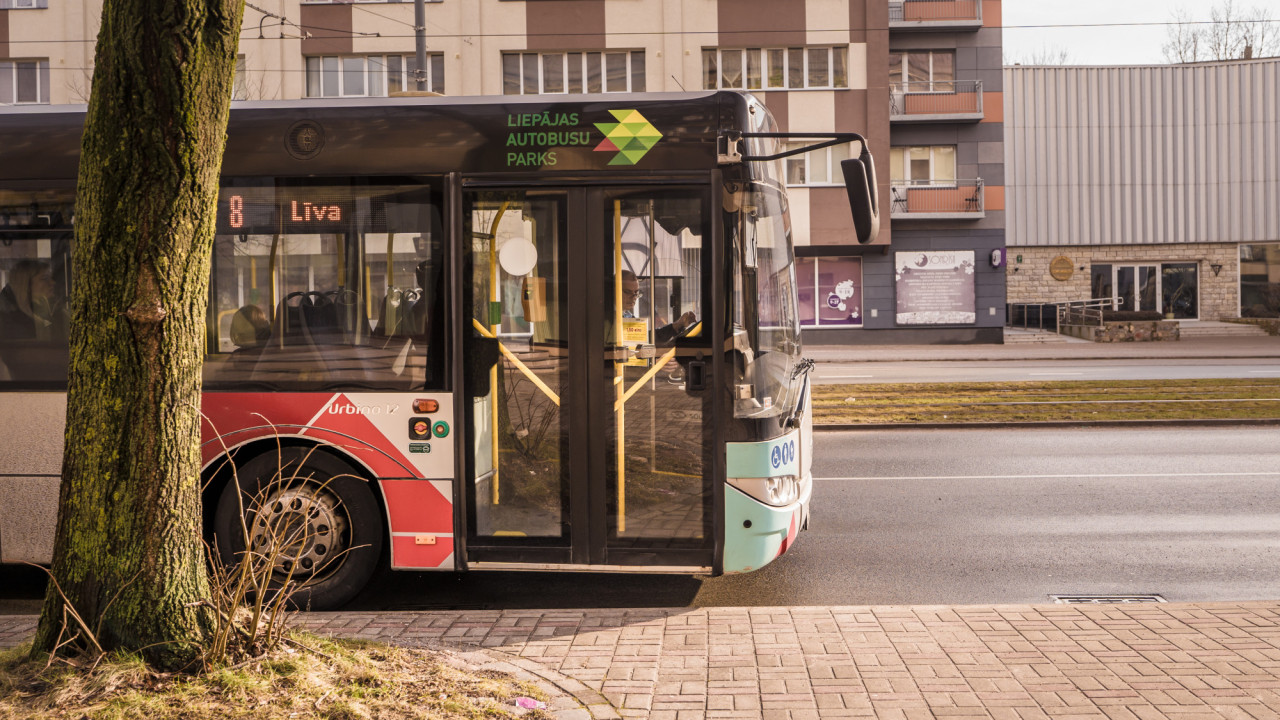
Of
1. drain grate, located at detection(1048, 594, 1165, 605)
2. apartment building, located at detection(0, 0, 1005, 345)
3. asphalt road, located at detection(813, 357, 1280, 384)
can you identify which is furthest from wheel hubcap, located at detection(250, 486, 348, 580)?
apartment building, located at detection(0, 0, 1005, 345)

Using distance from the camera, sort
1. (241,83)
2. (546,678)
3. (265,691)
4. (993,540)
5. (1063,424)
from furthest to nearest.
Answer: (241,83) → (1063,424) → (993,540) → (546,678) → (265,691)

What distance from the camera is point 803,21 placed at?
3484 centimetres

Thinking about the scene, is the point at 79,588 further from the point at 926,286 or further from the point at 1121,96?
the point at 1121,96

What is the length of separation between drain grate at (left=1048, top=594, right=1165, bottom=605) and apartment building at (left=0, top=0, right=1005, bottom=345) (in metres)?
27.4

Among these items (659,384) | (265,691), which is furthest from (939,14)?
(265,691)

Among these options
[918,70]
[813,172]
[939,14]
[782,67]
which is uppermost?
[939,14]

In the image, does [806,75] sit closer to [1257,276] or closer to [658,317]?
[1257,276]

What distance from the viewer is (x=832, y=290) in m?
37.6

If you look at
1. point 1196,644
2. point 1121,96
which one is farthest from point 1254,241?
point 1196,644

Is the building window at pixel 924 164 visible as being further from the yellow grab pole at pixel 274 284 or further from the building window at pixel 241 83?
the yellow grab pole at pixel 274 284

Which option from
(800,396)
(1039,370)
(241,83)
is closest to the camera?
(800,396)

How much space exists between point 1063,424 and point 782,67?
2329 cm

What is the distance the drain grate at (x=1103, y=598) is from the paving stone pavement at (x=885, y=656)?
52 centimetres

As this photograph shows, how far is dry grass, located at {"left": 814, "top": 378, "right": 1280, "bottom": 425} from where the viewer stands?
14930 millimetres
